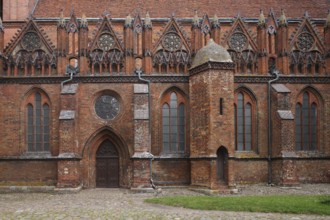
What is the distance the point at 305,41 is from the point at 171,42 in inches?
348

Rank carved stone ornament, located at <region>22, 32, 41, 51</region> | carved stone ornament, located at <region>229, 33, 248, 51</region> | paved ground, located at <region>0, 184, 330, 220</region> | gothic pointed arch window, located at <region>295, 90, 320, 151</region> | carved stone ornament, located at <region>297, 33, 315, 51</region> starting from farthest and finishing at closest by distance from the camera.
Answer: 1. carved stone ornament, located at <region>297, 33, 315, 51</region>
2. carved stone ornament, located at <region>229, 33, 248, 51</region>
3. gothic pointed arch window, located at <region>295, 90, 320, 151</region>
4. carved stone ornament, located at <region>22, 32, 41, 51</region>
5. paved ground, located at <region>0, 184, 330, 220</region>

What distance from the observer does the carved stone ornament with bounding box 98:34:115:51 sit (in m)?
29.6

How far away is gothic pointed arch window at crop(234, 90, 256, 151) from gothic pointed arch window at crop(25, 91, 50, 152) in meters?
11.7

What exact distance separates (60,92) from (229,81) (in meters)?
10.0

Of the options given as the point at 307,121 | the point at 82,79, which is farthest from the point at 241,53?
the point at 82,79

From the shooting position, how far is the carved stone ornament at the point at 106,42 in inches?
1165

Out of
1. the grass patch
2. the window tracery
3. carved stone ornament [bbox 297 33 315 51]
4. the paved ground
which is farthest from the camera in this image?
carved stone ornament [bbox 297 33 315 51]

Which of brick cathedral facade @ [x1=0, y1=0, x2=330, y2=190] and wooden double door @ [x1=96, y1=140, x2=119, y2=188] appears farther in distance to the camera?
wooden double door @ [x1=96, y1=140, x2=119, y2=188]

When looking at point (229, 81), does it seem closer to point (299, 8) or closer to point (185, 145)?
point (185, 145)

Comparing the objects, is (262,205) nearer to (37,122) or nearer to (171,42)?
(171,42)

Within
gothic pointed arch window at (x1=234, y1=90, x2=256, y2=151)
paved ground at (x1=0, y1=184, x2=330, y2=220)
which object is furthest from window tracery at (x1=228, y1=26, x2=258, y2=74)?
paved ground at (x1=0, y1=184, x2=330, y2=220)

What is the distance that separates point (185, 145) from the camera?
29.3m

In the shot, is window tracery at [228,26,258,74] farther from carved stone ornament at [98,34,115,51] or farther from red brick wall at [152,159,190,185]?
carved stone ornament at [98,34,115,51]

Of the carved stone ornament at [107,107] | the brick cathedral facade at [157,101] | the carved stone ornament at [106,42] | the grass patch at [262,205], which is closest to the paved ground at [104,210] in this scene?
the grass patch at [262,205]
